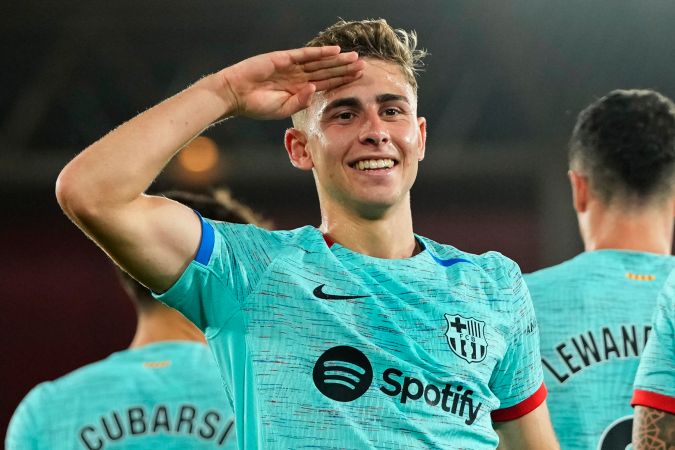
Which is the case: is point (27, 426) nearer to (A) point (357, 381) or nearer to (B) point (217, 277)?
(B) point (217, 277)

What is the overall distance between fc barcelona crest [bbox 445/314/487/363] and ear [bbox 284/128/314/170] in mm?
632

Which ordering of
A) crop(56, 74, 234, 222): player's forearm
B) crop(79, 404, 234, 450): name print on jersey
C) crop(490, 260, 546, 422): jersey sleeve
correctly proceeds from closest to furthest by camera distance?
crop(56, 74, 234, 222): player's forearm, crop(490, 260, 546, 422): jersey sleeve, crop(79, 404, 234, 450): name print on jersey

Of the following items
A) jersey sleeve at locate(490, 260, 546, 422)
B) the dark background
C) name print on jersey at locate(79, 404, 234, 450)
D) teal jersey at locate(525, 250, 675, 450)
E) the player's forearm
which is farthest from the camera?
the dark background

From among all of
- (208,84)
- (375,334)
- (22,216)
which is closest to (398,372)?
(375,334)

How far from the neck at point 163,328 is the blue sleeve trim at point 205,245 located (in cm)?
147

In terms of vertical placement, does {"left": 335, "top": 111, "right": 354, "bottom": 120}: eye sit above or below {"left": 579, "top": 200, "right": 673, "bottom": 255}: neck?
above

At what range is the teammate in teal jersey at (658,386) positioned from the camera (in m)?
2.73

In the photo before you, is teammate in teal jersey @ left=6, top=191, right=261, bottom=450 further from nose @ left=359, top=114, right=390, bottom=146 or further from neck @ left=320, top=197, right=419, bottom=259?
nose @ left=359, top=114, right=390, bottom=146

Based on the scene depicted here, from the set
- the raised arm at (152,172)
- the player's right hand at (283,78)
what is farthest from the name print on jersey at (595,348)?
the raised arm at (152,172)

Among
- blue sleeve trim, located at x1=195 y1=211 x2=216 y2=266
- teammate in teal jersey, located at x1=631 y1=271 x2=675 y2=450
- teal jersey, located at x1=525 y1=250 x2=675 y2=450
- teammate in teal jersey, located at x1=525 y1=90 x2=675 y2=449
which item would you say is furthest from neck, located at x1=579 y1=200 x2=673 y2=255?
blue sleeve trim, located at x1=195 y1=211 x2=216 y2=266

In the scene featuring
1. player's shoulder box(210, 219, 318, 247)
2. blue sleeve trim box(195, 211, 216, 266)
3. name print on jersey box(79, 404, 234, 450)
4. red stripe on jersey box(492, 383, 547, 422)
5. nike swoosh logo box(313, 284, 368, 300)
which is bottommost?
red stripe on jersey box(492, 383, 547, 422)

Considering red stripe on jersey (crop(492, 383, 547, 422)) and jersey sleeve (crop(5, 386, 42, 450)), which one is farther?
jersey sleeve (crop(5, 386, 42, 450))

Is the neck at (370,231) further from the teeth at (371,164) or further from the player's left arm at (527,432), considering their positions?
the player's left arm at (527,432)

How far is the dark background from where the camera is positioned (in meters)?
9.30
